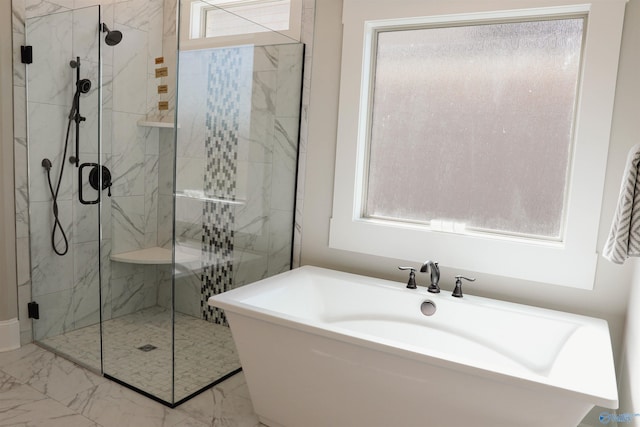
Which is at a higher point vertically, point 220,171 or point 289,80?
point 289,80

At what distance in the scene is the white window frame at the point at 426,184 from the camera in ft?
7.54

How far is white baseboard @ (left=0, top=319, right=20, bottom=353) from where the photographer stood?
304cm

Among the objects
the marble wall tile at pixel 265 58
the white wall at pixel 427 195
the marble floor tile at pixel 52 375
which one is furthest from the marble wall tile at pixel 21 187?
the white wall at pixel 427 195

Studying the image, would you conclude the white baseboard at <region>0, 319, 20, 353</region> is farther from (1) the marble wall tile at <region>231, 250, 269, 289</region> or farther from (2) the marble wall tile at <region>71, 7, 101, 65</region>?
(2) the marble wall tile at <region>71, 7, 101, 65</region>

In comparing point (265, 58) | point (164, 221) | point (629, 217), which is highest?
point (265, 58)

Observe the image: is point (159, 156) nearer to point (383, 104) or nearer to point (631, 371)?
point (383, 104)

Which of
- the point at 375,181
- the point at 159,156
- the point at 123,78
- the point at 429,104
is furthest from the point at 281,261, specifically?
the point at 123,78

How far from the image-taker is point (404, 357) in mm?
1799

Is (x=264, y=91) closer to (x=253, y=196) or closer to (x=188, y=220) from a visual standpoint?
(x=253, y=196)

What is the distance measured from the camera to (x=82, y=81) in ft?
9.78

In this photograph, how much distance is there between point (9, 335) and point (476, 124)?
315 centimetres

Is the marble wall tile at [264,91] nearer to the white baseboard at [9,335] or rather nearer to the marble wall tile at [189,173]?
the marble wall tile at [189,173]

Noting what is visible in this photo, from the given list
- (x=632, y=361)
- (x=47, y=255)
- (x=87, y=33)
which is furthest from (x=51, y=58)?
(x=632, y=361)

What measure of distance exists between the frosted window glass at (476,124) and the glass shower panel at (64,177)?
1.77m
